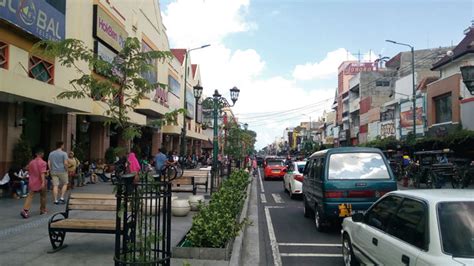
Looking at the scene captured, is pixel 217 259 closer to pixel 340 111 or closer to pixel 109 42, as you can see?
pixel 109 42

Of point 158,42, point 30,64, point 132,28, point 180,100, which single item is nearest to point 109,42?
point 132,28

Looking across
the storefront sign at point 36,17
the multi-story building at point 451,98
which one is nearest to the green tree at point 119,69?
the storefront sign at point 36,17

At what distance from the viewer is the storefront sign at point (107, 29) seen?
74.8 feet

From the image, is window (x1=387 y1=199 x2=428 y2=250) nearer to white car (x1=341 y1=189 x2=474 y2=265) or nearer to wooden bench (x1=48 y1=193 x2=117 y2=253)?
white car (x1=341 y1=189 x2=474 y2=265)

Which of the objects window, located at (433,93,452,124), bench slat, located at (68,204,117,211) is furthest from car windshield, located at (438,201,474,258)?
window, located at (433,93,452,124)

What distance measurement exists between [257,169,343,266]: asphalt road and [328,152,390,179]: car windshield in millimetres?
1429

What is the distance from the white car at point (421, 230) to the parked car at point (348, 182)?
3686mm

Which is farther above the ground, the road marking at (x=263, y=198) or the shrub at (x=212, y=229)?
the shrub at (x=212, y=229)

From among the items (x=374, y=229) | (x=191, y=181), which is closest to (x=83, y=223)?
(x=374, y=229)

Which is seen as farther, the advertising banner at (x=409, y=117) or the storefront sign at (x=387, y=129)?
the storefront sign at (x=387, y=129)

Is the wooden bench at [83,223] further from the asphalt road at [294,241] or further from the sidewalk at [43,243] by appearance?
the asphalt road at [294,241]

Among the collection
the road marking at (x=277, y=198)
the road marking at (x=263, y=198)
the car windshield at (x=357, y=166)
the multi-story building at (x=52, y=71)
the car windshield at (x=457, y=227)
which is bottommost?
the road marking at (x=263, y=198)

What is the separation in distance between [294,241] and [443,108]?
30.4 meters

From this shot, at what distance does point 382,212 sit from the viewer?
583cm
